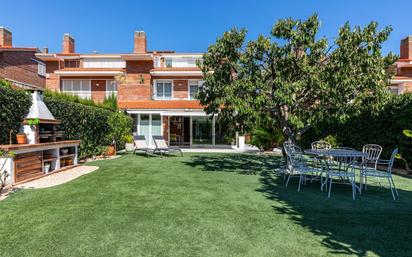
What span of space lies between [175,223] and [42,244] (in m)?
2.80

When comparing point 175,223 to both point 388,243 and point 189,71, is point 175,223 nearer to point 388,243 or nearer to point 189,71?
point 388,243

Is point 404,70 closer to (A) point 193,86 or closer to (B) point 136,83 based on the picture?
(A) point 193,86

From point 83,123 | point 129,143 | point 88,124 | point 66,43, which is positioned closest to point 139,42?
point 66,43

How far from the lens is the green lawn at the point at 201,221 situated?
5.25 metres

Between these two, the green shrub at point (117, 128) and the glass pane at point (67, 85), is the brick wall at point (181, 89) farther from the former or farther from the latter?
the glass pane at point (67, 85)

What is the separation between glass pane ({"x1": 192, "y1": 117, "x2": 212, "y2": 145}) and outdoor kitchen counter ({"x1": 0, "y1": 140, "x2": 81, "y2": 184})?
18018mm

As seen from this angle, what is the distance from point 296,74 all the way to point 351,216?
7.70 metres

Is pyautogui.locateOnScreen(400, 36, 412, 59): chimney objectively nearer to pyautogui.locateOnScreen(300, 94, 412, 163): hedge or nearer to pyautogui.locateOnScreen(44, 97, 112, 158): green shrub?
pyautogui.locateOnScreen(300, 94, 412, 163): hedge

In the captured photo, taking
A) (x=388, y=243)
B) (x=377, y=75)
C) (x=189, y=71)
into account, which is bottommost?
(x=388, y=243)

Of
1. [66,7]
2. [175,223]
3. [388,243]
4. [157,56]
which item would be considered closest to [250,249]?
[175,223]

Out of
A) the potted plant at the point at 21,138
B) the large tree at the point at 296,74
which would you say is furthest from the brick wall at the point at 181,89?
the potted plant at the point at 21,138

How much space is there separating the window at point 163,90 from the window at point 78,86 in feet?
32.7

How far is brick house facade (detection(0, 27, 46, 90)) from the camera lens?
32625mm

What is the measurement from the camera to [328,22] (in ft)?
42.1
